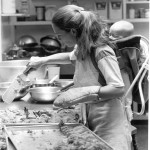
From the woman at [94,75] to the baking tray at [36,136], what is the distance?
0.16 meters

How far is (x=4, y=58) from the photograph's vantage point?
5.04 meters

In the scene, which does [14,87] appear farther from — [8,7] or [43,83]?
[8,7]

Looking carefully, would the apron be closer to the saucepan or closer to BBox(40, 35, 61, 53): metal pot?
the saucepan

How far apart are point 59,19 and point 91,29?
0.54 feet

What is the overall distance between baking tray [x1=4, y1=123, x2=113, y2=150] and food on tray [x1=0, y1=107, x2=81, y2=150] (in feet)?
0.51

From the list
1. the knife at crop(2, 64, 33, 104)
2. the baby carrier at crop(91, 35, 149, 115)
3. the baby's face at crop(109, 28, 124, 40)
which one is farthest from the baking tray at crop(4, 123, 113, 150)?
the baby's face at crop(109, 28, 124, 40)

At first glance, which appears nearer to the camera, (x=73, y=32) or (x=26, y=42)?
(x=73, y=32)

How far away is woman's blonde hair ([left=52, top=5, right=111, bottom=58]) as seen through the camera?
1.90 m

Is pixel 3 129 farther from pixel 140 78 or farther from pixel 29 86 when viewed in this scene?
pixel 140 78

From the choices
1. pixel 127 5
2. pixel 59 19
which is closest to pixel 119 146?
pixel 59 19

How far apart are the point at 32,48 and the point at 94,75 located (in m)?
4.14

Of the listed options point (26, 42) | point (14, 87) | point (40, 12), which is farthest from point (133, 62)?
point (40, 12)

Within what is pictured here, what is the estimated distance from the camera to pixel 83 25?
6.29 ft

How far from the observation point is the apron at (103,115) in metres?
2.03
